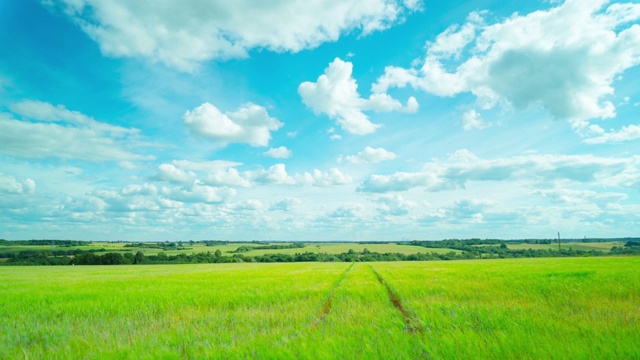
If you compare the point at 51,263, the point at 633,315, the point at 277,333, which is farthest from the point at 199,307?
the point at 51,263

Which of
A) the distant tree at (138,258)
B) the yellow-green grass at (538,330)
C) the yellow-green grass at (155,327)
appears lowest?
the distant tree at (138,258)

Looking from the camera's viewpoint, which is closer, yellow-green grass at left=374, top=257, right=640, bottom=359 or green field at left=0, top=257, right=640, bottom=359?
yellow-green grass at left=374, top=257, right=640, bottom=359

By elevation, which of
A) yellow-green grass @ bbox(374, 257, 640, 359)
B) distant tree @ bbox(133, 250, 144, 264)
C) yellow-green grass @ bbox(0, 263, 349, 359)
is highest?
yellow-green grass @ bbox(374, 257, 640, 359)

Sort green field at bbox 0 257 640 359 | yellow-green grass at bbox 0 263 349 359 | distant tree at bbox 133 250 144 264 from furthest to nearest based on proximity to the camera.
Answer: distant tree at bbox 133 250 144 264
yellow-green grass at bbox 0 263 349 359
green field at bbox 0 257 640 359

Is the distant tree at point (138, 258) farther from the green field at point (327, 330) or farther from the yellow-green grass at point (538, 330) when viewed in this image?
the yellow-green grass at point (538, 330)

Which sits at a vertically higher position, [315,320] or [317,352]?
[317,352]

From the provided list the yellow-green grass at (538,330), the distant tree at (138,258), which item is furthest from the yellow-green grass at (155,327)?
Result: the distant tree at (138,258)

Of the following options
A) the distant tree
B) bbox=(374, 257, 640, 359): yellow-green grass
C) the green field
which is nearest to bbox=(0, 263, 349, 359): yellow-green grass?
the green field

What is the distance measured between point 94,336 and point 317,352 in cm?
478

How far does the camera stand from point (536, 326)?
17.0 feet

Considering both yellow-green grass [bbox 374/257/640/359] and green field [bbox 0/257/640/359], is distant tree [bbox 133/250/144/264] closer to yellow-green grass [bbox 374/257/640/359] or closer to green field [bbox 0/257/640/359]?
green field [bbox 0/257/640/359]

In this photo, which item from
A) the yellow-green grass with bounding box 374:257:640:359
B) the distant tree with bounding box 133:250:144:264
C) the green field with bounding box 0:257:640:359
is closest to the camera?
Result: the yellow-green grass with bounding box 374:257:640:359

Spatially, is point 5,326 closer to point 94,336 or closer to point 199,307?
point 94,336

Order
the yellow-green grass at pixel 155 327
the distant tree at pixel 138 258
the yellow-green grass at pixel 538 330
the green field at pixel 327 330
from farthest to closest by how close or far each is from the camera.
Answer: the distant tree at pixel 138 258 < the yellow-green grass at pixel 155 327 < the green field at pixel 327 330 < the yellow-green grass at pixel 538 330
